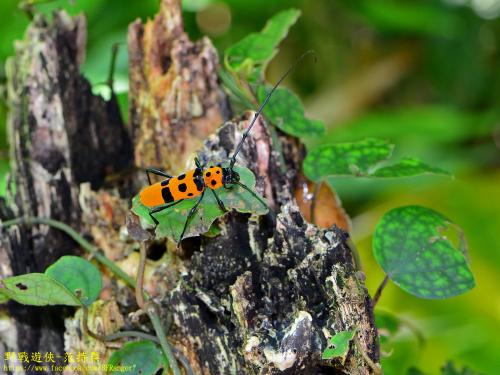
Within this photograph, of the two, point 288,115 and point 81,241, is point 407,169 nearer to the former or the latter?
point 288,115

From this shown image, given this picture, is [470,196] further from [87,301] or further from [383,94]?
[87,301]

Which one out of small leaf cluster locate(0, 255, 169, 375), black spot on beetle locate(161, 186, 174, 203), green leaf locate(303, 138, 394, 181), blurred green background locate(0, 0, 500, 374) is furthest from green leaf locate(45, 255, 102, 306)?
blurred green background locate(0, 0, 500, 374)

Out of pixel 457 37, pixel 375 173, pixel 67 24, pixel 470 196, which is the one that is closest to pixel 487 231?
pixel 470 196

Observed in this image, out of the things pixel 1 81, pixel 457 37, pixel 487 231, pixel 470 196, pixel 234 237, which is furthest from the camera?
pixel 457 37

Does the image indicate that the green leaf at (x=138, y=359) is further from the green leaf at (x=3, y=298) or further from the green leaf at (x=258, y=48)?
the green leaf at (x=258, y=48)

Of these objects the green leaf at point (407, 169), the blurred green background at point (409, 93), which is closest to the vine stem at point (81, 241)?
the green leaf at point (407, 169)

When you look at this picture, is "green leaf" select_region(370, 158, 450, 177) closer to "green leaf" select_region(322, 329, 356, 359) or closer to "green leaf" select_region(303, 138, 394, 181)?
"green leaf" select_region(303, 138, 394, 181)

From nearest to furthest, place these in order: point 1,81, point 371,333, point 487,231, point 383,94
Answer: point 371,333 < point 1,81 < point 487,231 < point 383,94
